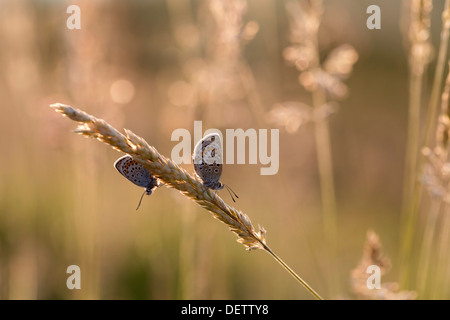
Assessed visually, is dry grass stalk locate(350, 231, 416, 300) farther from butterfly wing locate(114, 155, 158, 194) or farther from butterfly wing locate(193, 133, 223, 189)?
butterfly wing locate(114, 155, 158, 194)

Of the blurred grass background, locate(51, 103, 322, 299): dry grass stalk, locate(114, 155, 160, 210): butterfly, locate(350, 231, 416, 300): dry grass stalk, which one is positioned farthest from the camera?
the blurred grass background

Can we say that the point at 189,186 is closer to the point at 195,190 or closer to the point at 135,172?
the point at 195,190

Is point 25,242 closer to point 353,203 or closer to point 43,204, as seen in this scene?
point 43,204

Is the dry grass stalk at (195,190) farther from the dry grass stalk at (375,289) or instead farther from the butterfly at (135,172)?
the dry grass stalk at (375,289)

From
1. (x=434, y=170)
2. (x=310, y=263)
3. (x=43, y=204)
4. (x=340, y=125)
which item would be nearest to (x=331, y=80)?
(x=434, y=170)

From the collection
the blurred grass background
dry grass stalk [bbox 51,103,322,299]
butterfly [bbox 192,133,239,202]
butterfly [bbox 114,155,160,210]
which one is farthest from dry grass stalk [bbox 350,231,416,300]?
butterfly [bbox 114,155,160,210]

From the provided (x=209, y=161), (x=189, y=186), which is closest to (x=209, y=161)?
(x=209, y=161)

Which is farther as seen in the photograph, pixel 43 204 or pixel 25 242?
pixel 43 204
